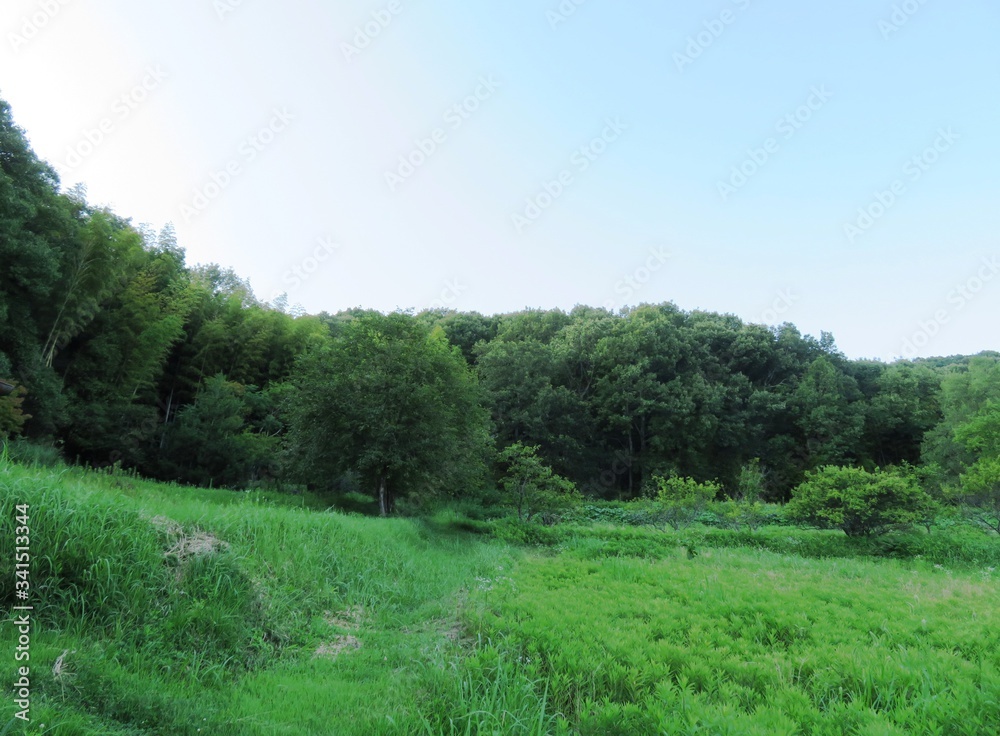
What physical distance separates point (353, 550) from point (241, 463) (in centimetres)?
1285

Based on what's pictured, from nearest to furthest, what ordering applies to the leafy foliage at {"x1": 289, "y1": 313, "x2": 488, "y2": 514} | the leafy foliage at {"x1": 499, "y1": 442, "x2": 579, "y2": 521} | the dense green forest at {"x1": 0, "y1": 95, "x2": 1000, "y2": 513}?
the leafy foliage at {"x1": 289, "y1": 313, "x2": 488, "y2": 514} → the dense green forest at {"x1": 0, "y1": 95, "x2": 1000, "y2": 513} → the leafy foliage at {"x1": 499, "y1": 442, "x2": 579, "y2": 521}

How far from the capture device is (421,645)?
4785 mm

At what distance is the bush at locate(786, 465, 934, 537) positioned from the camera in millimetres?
11891

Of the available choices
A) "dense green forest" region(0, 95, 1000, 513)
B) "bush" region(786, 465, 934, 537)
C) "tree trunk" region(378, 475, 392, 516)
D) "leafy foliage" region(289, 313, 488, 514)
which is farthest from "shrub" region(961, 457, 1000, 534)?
"tree trunk" region(378, 475, 392, 516)

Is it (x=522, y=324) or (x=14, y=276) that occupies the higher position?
(x=522, y=324)

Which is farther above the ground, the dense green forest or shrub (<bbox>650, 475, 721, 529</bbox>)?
the dense green forest

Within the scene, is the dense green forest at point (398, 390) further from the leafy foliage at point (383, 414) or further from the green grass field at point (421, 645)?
the green grass field at point (421, 645)

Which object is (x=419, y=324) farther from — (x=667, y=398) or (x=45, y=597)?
(x=667, y=398)

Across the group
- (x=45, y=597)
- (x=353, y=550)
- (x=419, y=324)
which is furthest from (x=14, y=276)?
(x=45, y=597)

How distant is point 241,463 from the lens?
1839 cm

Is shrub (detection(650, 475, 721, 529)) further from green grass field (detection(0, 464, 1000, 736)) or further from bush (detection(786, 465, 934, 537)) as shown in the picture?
green grass field (detection(0, 464, 1000, 736))

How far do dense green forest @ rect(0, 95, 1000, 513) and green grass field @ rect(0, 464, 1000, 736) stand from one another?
832cm

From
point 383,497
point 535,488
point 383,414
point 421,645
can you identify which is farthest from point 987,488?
point 383,497

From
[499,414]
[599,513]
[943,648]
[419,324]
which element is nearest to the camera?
[943,648]
